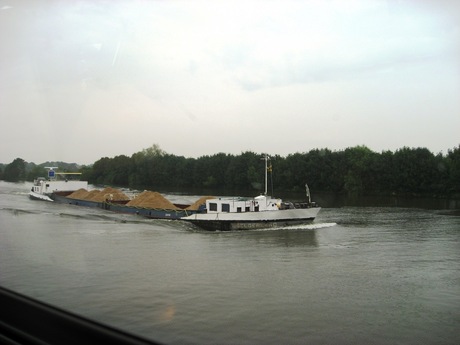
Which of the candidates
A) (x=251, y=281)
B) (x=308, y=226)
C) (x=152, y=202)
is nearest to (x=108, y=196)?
(x=152, y=202)

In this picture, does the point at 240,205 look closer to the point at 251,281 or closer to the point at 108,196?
the point at 251,281

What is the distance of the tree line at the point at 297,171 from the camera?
4309 centimetres

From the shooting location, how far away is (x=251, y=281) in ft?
31.7

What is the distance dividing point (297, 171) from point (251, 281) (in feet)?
146

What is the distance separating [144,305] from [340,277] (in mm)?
5023

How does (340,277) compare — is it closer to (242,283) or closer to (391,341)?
(242,283)

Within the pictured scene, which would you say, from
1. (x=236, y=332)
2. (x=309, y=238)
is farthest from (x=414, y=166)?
(x=236, y=332)

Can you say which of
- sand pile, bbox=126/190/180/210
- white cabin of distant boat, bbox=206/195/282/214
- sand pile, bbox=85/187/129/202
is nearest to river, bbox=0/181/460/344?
Answer: white cabin of distant boat, bbox=206/195/282/214

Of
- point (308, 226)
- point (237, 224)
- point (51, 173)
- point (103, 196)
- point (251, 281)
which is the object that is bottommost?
point (251, 281)

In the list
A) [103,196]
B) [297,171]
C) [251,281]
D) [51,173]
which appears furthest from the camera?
[297,171]

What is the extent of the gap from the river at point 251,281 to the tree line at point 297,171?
2620 cm

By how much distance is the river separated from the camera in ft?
21.8

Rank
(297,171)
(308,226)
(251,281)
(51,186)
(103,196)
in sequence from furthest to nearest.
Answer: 1. (297,171)
2. (51,186)
3. (103,196)
4. (308,226)
5. (251,281)

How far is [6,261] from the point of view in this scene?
11.4 m
